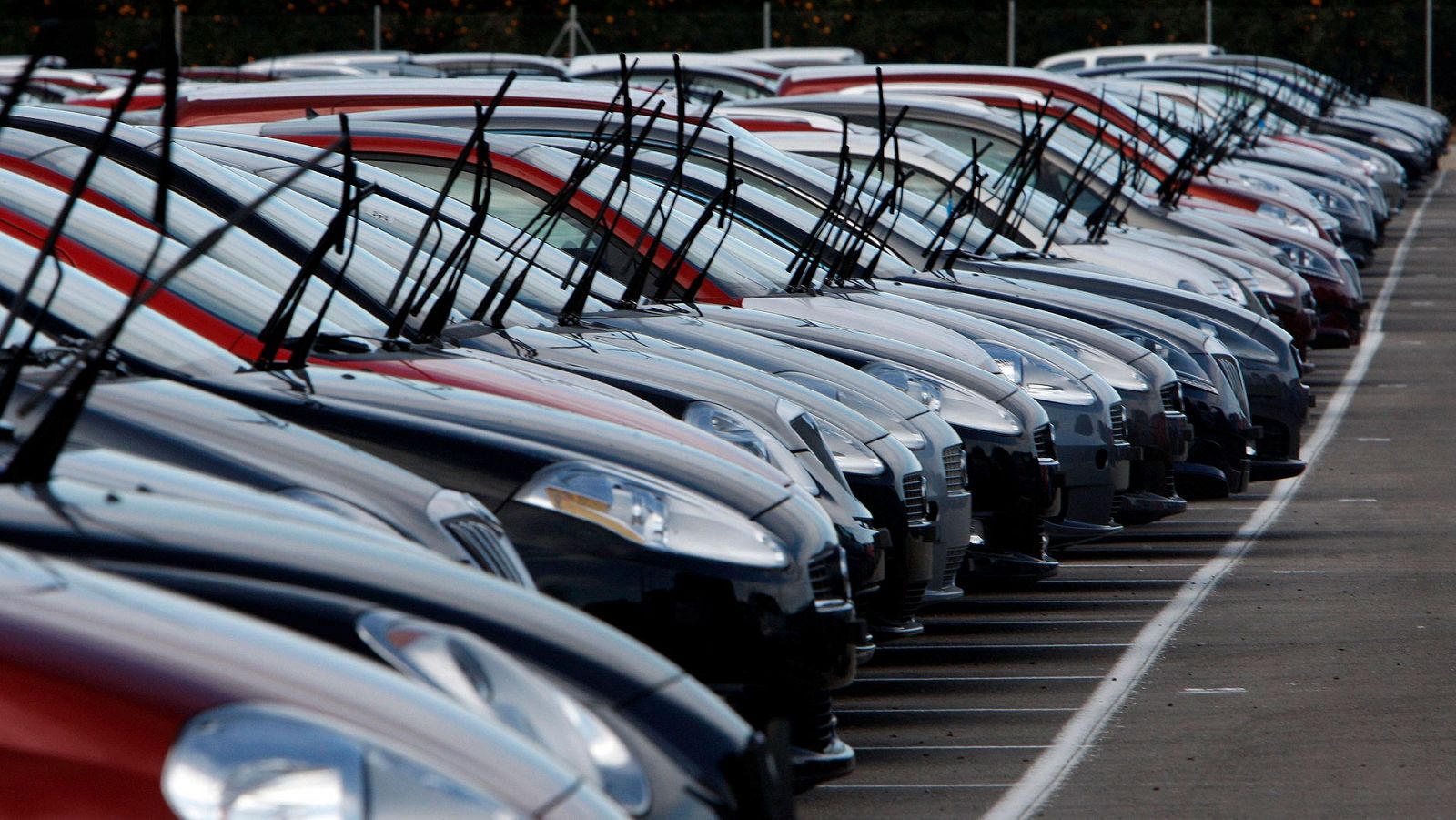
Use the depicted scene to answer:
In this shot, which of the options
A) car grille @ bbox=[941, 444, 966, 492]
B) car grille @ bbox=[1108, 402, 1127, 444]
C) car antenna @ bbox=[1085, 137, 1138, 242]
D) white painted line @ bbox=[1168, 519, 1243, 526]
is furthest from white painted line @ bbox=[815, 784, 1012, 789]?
car antenna @ bbox=[1085, 137, 1138, 242]

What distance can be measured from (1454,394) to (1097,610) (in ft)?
25.7

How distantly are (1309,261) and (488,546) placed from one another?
12504 mm

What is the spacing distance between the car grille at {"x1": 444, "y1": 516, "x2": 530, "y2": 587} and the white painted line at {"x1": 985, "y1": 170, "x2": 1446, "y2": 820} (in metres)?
1.66

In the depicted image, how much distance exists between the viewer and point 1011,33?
149 feet

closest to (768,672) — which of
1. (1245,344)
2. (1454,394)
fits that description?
(1245,344)

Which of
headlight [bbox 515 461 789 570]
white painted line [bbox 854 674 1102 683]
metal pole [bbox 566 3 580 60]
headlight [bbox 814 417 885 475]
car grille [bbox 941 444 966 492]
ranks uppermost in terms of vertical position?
headlight [bbox 515 461 789 570]

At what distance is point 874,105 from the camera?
13703 mm

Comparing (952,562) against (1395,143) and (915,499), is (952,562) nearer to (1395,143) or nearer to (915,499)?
(915,499)

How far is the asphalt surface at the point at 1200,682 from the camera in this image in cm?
533

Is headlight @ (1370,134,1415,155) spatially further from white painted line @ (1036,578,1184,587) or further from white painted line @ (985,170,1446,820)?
white painted line @ (1036,578,1184,587)

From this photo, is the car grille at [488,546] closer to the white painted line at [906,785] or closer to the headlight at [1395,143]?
the white painted line at [906,785]

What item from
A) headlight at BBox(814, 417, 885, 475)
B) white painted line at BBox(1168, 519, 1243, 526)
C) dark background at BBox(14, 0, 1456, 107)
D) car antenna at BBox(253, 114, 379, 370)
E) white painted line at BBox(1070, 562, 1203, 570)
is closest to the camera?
car antenna at BBox(253, 114, 379, 370)

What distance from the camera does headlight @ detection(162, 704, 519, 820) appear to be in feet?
7.45

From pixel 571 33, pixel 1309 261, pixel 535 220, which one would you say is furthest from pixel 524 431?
pixel 571 33
